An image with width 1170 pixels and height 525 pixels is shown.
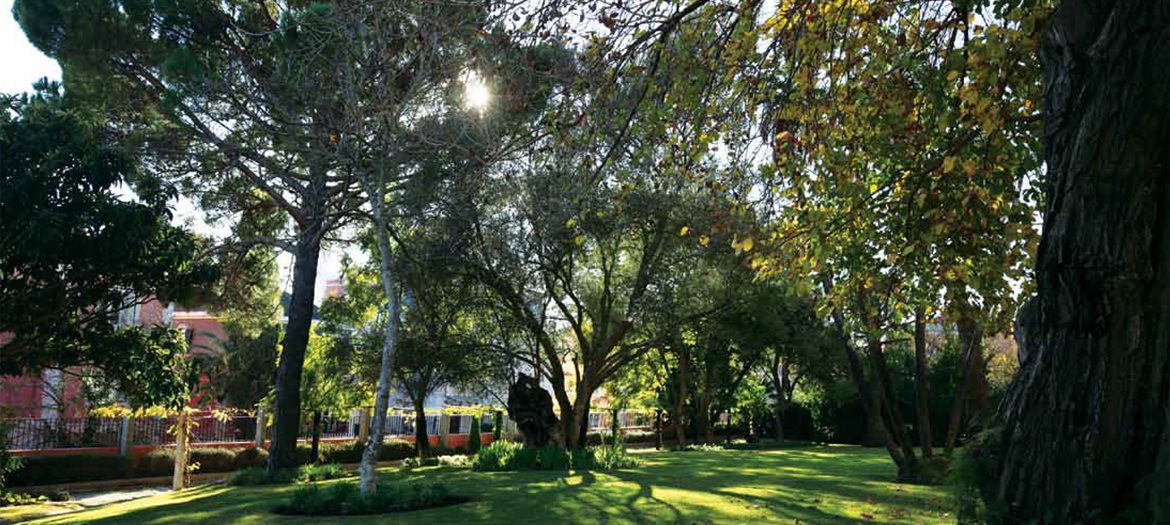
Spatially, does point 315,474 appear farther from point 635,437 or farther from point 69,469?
point 635,437

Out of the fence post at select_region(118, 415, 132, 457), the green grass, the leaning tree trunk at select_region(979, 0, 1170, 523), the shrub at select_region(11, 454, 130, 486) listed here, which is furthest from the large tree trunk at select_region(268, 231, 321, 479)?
the leaning tree trunk at select_region(979, 0, 1170, 523)

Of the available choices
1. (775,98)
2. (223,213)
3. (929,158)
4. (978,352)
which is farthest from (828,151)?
(223,213)

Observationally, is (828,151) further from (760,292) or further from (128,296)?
(760,292)

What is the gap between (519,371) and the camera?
66.4 ft

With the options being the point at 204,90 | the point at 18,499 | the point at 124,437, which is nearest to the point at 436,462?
the point at 124,437

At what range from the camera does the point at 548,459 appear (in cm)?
1664

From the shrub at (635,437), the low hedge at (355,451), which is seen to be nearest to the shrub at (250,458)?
the low hedge at (355,451)

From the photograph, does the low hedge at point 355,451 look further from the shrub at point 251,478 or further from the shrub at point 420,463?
the shrub at point 251,478

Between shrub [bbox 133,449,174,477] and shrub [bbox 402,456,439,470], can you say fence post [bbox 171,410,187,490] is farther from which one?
shrub [bbox 402,456,439,470]

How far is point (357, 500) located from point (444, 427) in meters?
19.7

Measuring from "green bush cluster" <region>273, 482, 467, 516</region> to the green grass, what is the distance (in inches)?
16.3

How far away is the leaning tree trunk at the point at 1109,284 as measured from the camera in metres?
4.71

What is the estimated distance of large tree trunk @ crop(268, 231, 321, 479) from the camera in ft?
60.2

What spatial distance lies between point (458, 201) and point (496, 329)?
4332 millimetres
